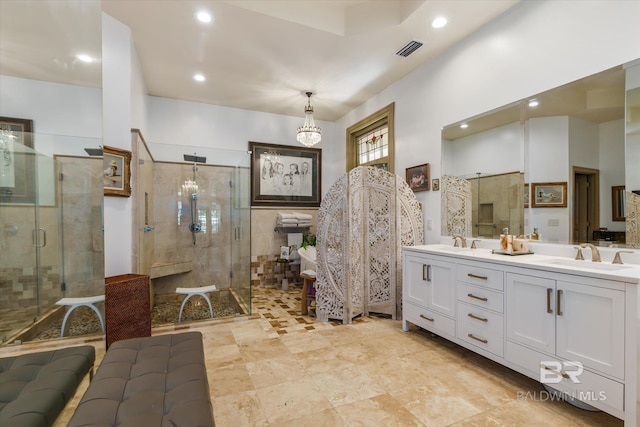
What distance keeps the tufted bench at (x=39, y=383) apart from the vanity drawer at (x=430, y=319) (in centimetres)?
259

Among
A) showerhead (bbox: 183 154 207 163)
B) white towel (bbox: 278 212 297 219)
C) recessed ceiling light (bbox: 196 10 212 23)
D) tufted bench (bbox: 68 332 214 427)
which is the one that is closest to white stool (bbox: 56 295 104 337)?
tufted bench (bbox: 68 332 214 427)

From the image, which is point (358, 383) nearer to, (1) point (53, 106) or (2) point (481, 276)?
(2) point (481, 276)

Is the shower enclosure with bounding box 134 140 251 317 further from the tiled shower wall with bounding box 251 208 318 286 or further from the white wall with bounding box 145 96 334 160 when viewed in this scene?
the tiled shower wall with bounding box 251 208 318 286

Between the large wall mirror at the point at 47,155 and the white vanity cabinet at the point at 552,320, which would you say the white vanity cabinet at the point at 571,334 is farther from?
the large wall mirror at the point at 47,155

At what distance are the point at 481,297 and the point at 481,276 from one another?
16cm

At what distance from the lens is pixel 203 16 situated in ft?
8.99

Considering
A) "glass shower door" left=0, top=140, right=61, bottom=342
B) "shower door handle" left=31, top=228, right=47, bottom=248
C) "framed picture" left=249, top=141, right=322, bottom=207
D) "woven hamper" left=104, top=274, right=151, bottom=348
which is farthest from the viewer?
"framed picture" left=249, top=141, right=322, bottom=207

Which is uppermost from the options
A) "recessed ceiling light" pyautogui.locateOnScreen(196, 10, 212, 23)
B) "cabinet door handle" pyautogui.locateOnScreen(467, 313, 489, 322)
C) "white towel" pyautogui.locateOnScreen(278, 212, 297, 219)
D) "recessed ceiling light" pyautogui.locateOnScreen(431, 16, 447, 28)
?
"recessed ceiling light" pyautogui.locateOnScreen(196, 10, 212, 23)

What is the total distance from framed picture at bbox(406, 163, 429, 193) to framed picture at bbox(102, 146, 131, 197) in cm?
328

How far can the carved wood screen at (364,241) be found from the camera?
333 centimetres

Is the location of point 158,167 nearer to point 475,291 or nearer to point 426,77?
point 426,77

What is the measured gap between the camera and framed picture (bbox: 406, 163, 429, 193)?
11.7 feet

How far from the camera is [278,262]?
5246mm

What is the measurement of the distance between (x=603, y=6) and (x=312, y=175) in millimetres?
4282
